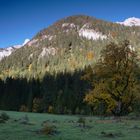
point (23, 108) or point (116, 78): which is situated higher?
point (23, 108)

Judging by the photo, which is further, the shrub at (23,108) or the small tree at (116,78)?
the shrub at (23,108)

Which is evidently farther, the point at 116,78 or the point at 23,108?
the point at 23,108

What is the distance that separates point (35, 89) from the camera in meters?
159

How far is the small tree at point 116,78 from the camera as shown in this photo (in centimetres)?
4834

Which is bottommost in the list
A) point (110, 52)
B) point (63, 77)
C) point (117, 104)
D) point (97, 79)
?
point (117, 104)

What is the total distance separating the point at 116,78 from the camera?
48.0 meters

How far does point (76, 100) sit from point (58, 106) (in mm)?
8815

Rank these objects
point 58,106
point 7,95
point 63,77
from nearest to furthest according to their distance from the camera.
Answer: point 58,106 < point 7,95 < point 63,77

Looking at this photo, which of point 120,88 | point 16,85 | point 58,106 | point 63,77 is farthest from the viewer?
point 63,77

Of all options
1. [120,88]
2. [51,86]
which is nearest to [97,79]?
[120,88]

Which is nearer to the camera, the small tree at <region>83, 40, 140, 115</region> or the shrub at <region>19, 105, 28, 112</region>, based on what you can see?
the small tree at <region>83, 40, 140, 115</region>

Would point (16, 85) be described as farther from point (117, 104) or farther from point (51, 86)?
point (117, 104)

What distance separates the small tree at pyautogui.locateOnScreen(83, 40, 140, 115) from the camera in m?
48.3

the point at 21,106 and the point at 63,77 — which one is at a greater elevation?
the point at 63,77
